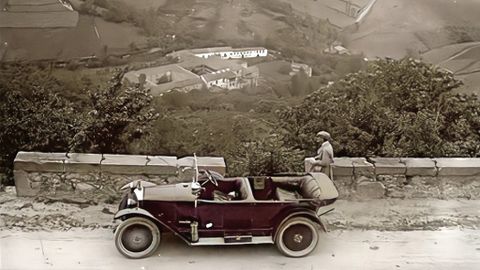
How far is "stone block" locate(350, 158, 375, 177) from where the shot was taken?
409 centimetres

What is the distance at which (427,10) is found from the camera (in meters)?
4.07

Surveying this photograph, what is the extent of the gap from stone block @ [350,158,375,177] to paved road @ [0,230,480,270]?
46 centimetres

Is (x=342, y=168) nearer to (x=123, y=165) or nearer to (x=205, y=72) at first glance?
(x=205, y=72)

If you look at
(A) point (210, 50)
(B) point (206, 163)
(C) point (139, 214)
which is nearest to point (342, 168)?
(B) point (206, 163)

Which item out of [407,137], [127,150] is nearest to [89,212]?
[127,150]

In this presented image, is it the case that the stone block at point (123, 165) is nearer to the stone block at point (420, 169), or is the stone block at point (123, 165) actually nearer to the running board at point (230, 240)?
the running board at point (230, 240)

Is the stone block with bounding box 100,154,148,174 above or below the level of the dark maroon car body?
above

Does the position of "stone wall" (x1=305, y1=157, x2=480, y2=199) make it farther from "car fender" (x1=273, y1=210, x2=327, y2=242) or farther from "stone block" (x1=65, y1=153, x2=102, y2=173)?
"stone block" (x1=65, y1=153, x2=102, y2=173)

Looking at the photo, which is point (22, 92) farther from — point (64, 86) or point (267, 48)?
point (267, 48)

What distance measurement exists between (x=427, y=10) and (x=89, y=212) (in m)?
2.22

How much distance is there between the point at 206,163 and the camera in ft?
13.0

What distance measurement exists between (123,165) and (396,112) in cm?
162

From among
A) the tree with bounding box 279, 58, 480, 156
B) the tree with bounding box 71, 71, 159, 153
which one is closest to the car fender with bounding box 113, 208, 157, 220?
the tree with bounding box 71, 71, 159, 153

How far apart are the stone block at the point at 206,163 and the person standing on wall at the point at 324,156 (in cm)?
51
